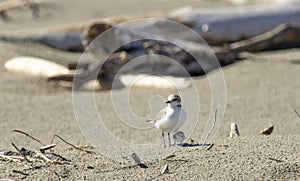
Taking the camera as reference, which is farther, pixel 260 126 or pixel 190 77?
pixel 190 77

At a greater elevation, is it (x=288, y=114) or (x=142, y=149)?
(x=288, y=114)

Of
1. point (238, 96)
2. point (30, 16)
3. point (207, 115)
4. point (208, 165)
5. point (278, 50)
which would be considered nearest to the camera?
point (208, 165)

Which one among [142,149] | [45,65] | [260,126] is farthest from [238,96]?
[142,149]

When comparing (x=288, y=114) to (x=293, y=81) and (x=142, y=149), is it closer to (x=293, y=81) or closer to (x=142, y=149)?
(x=293, y=81)

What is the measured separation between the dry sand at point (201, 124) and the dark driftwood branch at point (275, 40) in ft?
0.39

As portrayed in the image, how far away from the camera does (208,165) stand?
144 inches

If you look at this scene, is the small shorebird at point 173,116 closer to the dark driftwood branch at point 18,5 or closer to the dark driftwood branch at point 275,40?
the dark driftwood branch at point 275,40

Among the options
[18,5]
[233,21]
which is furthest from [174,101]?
[18,5]

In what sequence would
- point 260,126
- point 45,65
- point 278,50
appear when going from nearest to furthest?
point 260,126 < point 45,65 < point 278,50

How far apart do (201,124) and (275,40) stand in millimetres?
2944

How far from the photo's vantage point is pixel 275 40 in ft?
28.5

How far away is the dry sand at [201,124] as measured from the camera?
361 centimetres

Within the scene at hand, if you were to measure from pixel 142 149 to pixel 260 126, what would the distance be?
86.5 inches

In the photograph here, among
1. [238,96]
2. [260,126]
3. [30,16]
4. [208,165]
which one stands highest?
[30,16]
